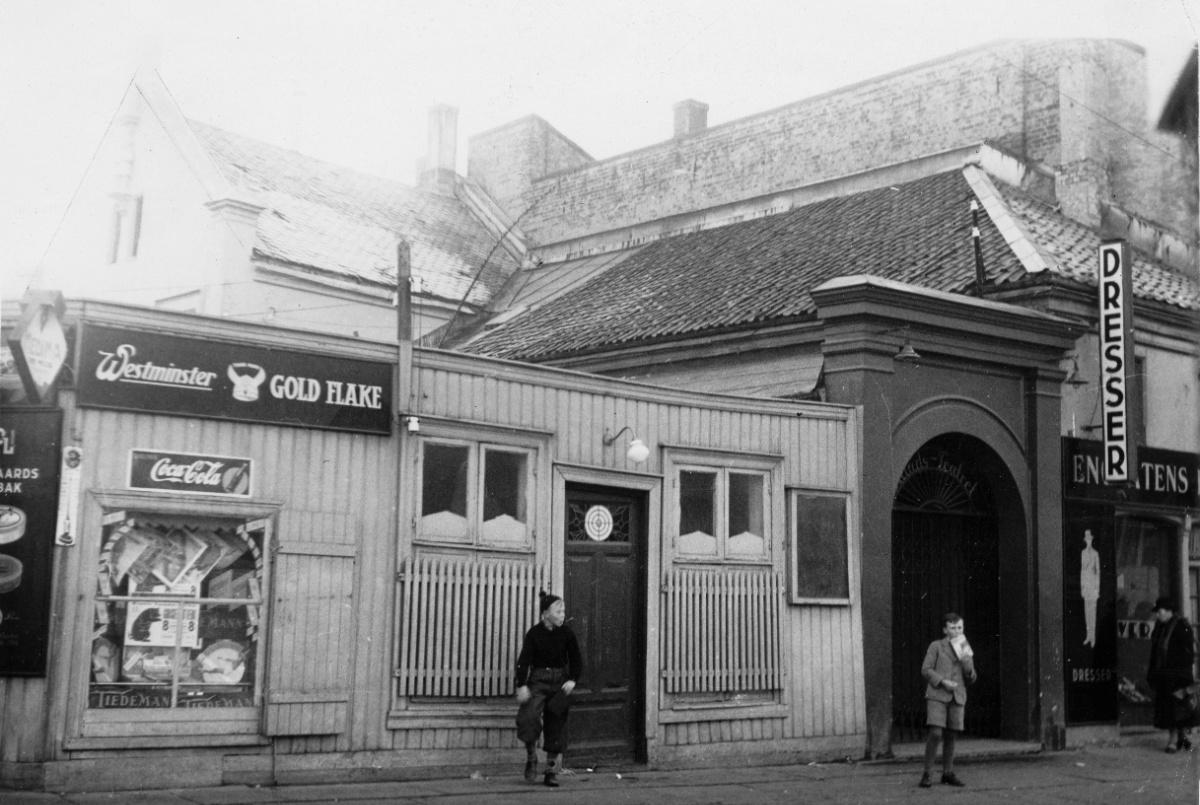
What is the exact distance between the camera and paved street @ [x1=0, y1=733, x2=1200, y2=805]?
389 inches

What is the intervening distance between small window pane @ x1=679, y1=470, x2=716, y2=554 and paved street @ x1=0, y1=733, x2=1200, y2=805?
7.20 ft

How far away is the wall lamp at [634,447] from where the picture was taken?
41.4 feet

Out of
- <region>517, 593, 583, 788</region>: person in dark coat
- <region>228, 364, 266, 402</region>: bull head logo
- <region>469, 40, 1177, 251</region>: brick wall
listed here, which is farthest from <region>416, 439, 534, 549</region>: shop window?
<region>469, 40, 1177, 251</region>: brick wall

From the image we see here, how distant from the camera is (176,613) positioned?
1022cm

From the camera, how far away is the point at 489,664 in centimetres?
1166

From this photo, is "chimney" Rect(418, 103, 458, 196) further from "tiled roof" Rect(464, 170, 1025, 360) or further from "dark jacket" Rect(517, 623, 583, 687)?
"dark jacket" Rect(517, 623, 583, 687)

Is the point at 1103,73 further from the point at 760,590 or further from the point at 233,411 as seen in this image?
the point at 233,411

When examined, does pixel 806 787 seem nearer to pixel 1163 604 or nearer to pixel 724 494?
pixel 724 494

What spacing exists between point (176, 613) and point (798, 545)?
6443 mm

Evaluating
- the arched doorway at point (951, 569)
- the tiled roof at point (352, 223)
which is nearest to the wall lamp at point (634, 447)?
the arched doorway at point (951, 569)

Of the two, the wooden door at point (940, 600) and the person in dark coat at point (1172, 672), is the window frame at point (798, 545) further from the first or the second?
the person in dark coat at point (1172, 672)

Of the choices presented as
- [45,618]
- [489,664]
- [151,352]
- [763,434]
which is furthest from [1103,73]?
[45,618]

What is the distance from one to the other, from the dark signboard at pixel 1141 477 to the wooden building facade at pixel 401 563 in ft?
13.0

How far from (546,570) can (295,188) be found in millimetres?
14745
